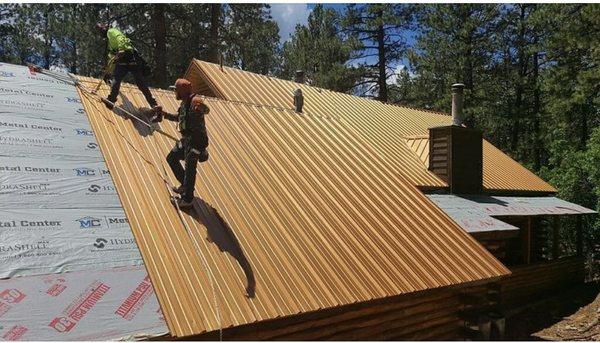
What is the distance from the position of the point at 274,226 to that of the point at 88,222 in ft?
8.24

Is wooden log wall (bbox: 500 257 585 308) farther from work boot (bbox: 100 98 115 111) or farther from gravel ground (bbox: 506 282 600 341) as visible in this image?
work boot (bbox: 100 98 115 111)

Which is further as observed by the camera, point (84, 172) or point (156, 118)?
point (156, 118)

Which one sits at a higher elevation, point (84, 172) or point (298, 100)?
point (298, 100)

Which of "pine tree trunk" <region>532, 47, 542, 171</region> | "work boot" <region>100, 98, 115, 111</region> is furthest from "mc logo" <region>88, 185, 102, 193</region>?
"pine tree trunk" <region>532, 47, 542, 171</region>

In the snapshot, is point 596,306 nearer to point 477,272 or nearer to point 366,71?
point 477,272

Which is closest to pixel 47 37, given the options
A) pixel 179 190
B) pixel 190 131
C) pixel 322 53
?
pixel 322 53

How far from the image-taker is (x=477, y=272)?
25.3 ft

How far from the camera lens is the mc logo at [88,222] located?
565 cm

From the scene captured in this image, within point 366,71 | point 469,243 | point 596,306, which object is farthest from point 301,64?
point 469,243

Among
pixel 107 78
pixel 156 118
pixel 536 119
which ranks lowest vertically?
pixel 156 118

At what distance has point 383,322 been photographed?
22.4 feet

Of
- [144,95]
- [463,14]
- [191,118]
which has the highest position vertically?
[463,14]

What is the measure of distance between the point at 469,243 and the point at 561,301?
8.75 metres

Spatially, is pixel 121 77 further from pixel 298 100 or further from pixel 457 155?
pixel 457 155
